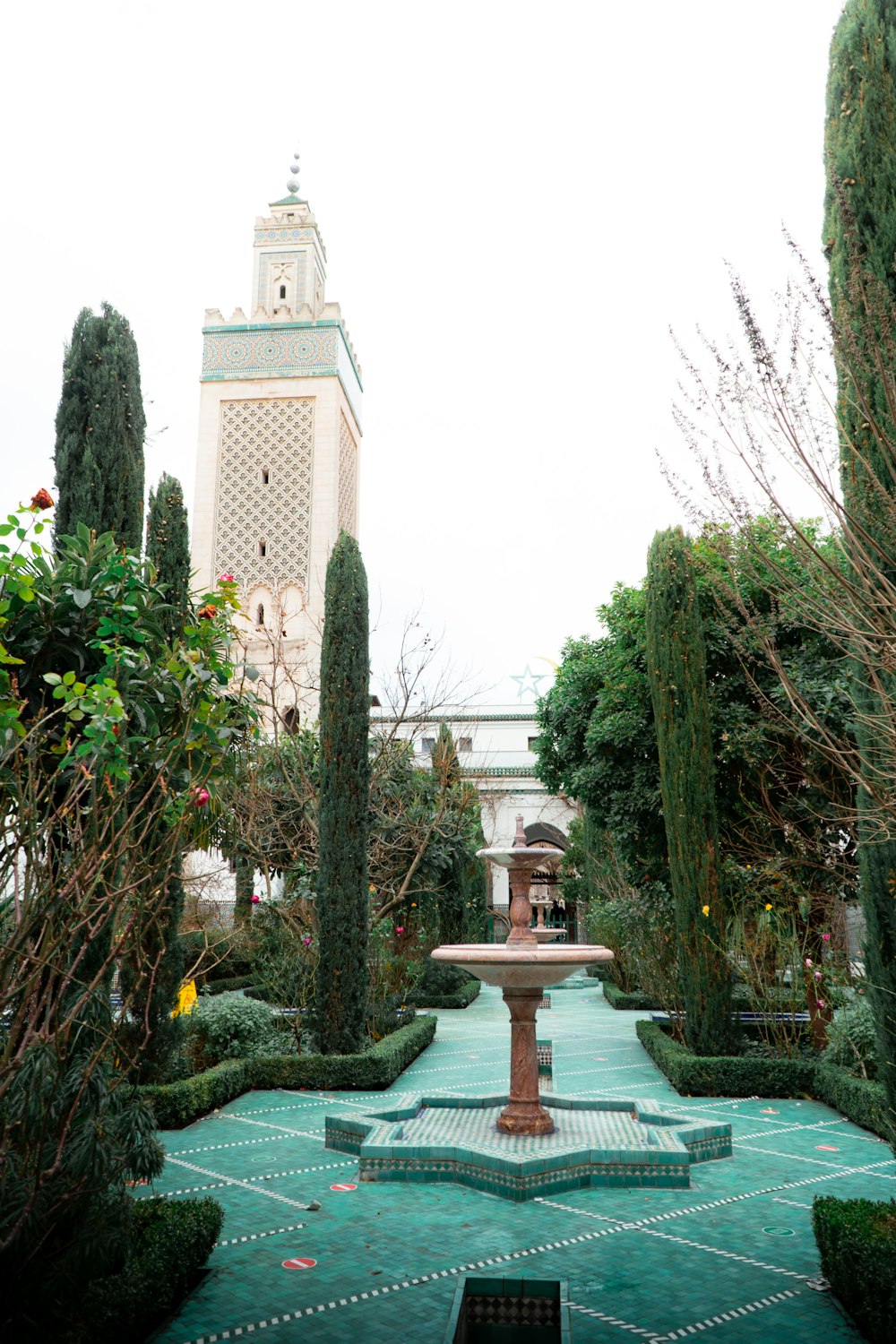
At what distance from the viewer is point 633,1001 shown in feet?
49.6

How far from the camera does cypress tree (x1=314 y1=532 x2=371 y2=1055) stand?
30.2ft

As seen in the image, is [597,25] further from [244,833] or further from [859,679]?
[244,833]

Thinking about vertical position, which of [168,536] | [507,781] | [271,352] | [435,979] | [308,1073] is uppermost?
[271,352]

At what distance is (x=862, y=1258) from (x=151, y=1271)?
2.64 metres

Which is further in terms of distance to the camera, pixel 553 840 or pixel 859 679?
pixel 553 840

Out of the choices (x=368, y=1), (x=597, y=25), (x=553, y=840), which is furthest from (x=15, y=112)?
(x=553, y=840)

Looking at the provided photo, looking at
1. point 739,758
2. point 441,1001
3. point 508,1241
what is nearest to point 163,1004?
point 508,1241

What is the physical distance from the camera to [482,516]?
2062cm

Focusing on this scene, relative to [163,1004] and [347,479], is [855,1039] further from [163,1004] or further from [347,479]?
[347,479]

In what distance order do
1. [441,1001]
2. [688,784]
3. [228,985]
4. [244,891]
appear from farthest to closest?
[441,1001] → [244,891] → [228,985] → [688,784]

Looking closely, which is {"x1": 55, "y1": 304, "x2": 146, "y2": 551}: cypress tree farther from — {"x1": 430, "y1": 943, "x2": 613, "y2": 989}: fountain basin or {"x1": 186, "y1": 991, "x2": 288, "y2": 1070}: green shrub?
{"x1": 186, "y1": 991, "x2": 288, "y2": 1070}: green shrub

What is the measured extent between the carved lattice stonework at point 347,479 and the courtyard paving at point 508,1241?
21.1 meters

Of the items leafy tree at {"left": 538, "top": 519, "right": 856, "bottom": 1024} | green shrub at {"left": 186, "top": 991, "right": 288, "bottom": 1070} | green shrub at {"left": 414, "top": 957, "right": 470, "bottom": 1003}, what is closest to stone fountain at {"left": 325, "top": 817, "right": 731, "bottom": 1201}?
green shrub at {"left": 186, "top": 991, "right": 288, "bottom": 1070}

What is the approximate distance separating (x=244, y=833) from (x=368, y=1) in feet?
32.8
